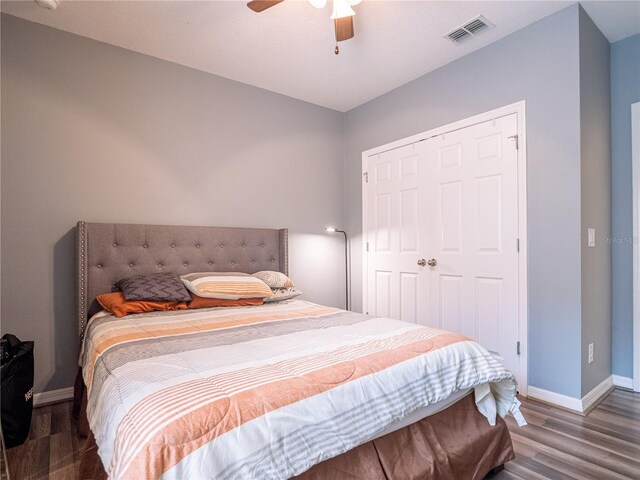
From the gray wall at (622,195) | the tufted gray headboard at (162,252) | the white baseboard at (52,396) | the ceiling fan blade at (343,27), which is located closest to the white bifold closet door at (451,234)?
the gray wall at (622,195)

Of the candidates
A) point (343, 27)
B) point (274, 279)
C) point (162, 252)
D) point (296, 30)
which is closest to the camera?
point (343, 27)

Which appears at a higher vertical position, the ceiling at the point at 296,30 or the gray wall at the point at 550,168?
the ceiling at the point at 296,30

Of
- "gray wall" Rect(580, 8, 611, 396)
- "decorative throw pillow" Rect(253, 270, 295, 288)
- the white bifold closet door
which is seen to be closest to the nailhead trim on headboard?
"decorative throw pillow" Rect(253, 270, 295, 288)

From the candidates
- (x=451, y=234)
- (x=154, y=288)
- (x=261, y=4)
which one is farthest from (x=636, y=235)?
(x=154, y=288)

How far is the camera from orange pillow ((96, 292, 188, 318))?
220 cm

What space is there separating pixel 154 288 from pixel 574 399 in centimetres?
293

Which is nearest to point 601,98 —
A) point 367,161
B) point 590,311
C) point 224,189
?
point 590,311

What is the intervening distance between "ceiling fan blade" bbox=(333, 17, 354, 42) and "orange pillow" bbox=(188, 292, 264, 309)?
196 cm

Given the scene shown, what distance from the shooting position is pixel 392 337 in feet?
5.22

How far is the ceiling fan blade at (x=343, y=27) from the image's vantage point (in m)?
2.06

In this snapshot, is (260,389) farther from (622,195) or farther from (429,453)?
(622,195)

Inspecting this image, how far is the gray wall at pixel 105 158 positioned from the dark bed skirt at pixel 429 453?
156 centimetres

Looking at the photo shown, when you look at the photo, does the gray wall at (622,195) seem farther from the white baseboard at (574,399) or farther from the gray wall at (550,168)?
the gray wall at (550,168)

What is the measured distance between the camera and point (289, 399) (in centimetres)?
102
